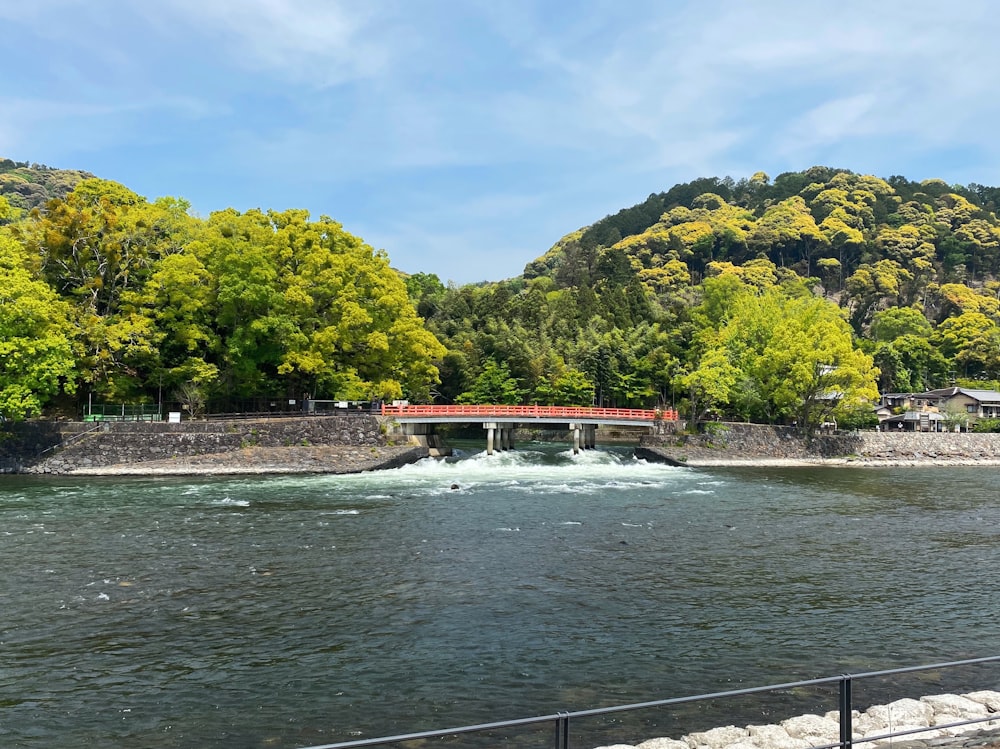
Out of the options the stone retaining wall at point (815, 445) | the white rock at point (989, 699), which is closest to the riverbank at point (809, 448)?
the stone retaining wall at point (815, 445)

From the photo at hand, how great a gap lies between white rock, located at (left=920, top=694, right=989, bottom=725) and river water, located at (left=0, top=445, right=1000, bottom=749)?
129 inches

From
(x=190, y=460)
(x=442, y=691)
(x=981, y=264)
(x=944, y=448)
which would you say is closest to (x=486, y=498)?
(x=190, y=460)

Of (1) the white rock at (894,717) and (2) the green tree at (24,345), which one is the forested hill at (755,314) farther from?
(1) the white rock at (894,717)

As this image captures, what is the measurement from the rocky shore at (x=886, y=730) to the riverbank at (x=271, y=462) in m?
40.5

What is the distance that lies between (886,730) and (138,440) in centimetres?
4765

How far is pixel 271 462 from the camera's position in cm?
4862

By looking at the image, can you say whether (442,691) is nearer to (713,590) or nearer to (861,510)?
(713,590)

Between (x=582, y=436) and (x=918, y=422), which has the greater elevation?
(x=918, y=422)

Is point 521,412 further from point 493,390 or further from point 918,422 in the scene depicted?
point 918,422

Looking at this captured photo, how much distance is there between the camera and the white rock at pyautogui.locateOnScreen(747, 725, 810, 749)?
34.0 ft

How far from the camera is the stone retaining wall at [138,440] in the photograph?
4709 cm

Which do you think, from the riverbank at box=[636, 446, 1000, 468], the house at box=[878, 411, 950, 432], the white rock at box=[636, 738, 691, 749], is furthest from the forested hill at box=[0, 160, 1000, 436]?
the white rock at box=[636, 738, 691, 749]

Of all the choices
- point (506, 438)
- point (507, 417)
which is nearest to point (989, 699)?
point (507, 417)

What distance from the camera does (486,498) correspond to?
3859 centimetres
